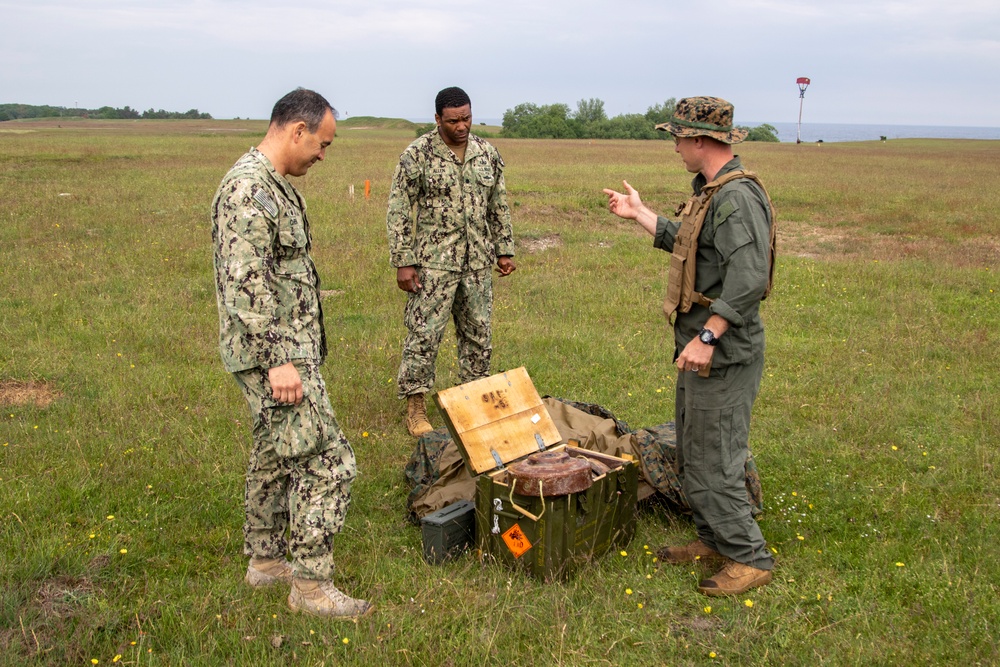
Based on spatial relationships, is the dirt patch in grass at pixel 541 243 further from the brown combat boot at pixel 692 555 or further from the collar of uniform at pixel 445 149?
the brown combat boot at pixel 692 555

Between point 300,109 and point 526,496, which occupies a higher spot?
point 300,109

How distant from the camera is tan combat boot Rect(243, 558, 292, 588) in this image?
409 centimetres

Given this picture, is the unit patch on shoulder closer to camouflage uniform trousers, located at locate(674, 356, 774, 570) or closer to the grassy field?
the grassy field

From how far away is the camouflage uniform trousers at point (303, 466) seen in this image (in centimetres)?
357

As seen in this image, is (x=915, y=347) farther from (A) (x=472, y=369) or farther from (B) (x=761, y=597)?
(B) (x=761, y=597)

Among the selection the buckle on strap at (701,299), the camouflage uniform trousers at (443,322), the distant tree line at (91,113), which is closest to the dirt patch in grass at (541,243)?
the camouflage uniform trousers at (443,322)

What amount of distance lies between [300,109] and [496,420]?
2067mm

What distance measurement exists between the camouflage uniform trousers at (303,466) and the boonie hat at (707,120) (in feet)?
6.96

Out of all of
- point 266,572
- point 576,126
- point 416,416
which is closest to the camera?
point 266,572

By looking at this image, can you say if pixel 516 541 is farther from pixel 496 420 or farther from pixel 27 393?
pixel 27 393

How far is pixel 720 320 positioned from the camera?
386cm

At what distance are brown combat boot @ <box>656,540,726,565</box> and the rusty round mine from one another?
2.24 ft

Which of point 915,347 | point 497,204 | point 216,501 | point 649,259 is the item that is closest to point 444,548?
point 216,501

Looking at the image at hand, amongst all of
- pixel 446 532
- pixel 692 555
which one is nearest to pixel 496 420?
pixel 446 532
